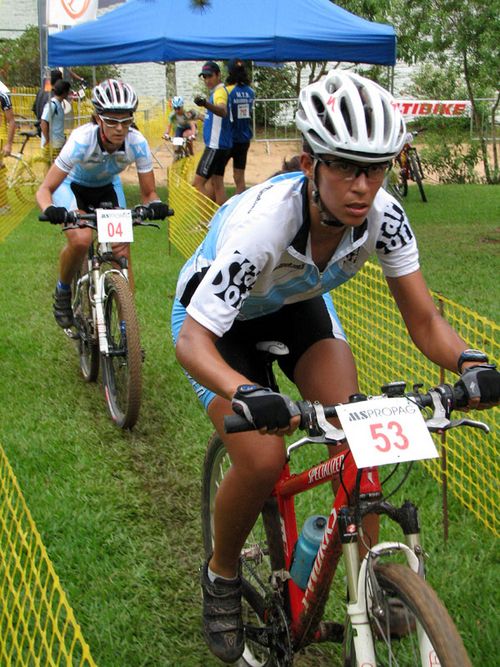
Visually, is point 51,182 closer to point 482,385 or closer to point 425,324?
point 425,324

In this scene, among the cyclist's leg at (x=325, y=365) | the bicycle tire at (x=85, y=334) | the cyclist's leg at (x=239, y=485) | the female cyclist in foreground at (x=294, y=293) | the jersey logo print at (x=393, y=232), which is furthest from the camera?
the bicycle tire at (x=85, y=334)

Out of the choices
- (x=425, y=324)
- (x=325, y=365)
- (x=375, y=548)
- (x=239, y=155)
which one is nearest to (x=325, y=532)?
(x=375, y=548)

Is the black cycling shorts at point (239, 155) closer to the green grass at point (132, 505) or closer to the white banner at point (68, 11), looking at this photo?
the white banner at point (68, 11)

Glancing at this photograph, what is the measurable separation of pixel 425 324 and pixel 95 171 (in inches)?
160

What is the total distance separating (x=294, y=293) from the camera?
3186 mm

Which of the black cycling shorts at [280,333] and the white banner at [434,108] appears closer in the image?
the black cycling shorts at [280,333]

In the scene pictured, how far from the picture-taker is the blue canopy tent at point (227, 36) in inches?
549

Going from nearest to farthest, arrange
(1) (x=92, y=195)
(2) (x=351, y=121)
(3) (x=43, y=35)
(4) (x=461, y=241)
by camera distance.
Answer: (2) (x=351, y=121)
(1) (x=92, y=195)
(4) (x=461, y=241)
(3) (x=43, y=35)

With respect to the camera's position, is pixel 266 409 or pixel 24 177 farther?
pixel 24 177

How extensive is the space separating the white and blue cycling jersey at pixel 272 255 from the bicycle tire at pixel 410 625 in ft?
2.92

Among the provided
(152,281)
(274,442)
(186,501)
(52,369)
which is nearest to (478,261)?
(152,281)

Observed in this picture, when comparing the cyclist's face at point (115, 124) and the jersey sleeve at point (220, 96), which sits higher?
the cyclist's face at point (115, 124)

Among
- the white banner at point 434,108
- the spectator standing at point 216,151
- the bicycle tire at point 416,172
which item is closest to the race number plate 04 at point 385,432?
the spectator standing at point 216,151

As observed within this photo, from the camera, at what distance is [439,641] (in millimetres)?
2156
